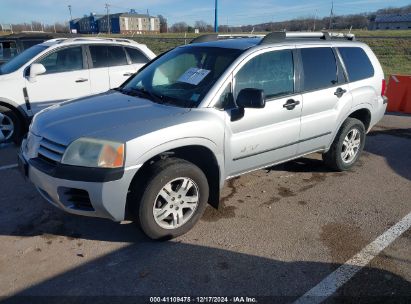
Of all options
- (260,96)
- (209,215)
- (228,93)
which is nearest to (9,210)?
(209,215)

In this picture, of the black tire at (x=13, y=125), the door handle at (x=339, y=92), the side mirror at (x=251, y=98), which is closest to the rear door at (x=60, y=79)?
the black tire at (x=13, y=125)

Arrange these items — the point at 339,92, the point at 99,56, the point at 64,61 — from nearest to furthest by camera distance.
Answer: the point at 339,92, the point at 64,61, the point at 99,56

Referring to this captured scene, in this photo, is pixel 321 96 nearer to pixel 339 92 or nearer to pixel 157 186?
pixel 339 92

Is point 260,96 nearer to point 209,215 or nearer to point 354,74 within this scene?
point 209,215

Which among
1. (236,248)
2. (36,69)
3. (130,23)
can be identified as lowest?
(236,248)

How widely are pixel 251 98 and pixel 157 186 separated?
1.20 m

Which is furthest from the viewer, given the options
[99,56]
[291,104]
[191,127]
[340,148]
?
[99,56]

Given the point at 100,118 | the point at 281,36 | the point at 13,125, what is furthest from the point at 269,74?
the point at 13,125

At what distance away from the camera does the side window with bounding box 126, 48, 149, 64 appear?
7.65 meters

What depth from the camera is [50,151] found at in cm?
320

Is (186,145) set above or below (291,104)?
below

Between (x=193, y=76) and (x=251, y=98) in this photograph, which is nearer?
(x=251, y=98)

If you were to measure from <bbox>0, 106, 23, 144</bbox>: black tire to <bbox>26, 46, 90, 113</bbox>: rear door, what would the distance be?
0.33 m

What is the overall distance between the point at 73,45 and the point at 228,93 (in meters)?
4.47
